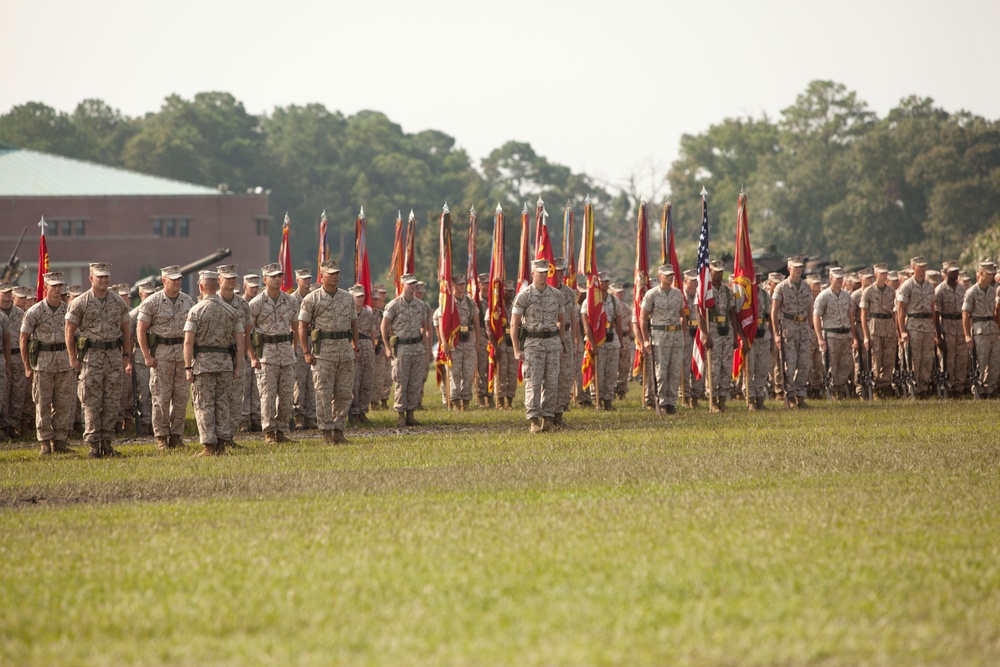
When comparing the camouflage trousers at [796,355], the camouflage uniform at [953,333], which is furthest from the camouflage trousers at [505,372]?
the camouflage uniform at [953,333]

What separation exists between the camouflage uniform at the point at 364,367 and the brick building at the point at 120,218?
66966 millimetres

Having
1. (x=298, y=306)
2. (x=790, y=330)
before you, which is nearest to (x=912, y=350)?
(x=790, y=330)

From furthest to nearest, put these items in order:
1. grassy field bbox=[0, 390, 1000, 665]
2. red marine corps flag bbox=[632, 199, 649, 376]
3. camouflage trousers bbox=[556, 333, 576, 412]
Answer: red marine corps flag bbox=[632, 199, 649, 376]
camouflage trousers bbox=[556, 333, 576, 412]
grassy field bbox=[0, 390, 1000, 665]

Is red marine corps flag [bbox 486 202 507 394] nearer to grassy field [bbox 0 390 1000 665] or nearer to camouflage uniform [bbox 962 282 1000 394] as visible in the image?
camouflage uniform [bbox 962 282 1000 394]

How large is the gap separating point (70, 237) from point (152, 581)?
82.6 meters

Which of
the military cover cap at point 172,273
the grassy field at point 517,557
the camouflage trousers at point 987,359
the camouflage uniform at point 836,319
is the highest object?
the military cover cap at point 172,273

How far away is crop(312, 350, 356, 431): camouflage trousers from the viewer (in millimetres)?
17031

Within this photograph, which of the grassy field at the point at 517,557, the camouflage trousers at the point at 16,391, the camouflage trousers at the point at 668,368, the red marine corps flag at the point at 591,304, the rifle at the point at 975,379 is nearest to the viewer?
the grassy field at the point at 517,557

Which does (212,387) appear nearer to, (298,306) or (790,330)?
(298,306)

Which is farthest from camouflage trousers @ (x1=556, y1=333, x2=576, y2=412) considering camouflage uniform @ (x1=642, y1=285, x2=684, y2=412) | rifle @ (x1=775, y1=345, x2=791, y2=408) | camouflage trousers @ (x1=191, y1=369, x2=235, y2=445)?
camouflage trousers @ (x1=191, y1=369, x2=235, y2=445)

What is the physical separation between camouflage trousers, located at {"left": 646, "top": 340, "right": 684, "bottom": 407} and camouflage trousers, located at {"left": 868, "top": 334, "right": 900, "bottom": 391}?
4359 mm

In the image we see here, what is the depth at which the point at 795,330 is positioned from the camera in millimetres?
22188

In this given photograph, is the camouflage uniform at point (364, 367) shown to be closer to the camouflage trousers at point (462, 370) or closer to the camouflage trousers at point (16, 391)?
the camouflage trousers at point (462, 370)

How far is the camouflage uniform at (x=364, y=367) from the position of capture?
68.5ft
